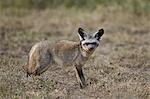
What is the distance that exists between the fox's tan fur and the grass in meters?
0.21

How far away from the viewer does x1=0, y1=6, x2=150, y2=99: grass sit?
33.0 ft

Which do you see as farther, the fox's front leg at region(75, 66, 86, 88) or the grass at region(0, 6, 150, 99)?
the fox's front leg at region(75, 66, 86, 88)

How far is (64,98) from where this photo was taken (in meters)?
9.67

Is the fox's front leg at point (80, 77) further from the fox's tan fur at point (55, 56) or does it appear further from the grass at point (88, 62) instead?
the grass at point (88, 62)

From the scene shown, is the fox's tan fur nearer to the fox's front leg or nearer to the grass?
the fox's front leg

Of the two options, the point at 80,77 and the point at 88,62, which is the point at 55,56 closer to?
the point at 80,77

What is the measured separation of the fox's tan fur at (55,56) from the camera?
423 inches

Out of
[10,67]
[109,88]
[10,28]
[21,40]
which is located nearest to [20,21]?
[10,28]

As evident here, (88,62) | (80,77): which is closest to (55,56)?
(80,77)

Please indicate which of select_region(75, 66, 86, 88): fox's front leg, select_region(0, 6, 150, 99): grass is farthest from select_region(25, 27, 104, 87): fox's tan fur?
select_region(0, 6, 150, 99): grass

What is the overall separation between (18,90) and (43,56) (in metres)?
1.12

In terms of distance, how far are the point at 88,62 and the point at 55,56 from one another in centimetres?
235

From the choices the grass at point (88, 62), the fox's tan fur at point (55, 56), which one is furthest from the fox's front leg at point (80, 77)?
the grass at point (88, 62)

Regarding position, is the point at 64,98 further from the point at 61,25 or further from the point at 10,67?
the point at 61,25
